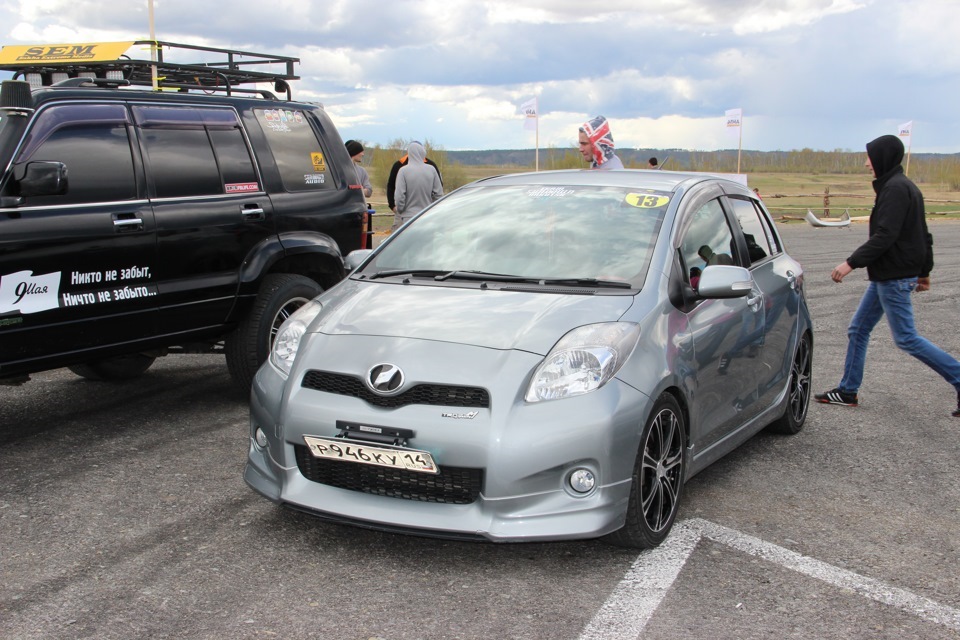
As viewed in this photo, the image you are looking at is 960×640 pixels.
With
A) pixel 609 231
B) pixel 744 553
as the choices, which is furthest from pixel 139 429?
pixel 744 553

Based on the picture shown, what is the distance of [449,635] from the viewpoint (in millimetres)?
3525

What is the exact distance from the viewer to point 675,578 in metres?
4.05

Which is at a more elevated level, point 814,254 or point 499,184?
point 499,184

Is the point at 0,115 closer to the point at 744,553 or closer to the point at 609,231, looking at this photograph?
the point at 609,231

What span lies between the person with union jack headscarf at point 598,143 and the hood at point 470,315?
4.12 metres

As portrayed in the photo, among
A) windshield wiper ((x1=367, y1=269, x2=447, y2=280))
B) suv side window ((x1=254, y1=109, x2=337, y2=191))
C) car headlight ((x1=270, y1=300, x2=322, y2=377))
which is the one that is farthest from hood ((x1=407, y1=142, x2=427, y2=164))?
car headlight ((x1=270, y1=300, x2=322, y2=377))

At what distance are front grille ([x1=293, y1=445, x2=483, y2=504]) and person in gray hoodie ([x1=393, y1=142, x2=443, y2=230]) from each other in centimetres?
764

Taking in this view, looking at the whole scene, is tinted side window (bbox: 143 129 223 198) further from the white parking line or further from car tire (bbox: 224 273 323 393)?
the white parking line

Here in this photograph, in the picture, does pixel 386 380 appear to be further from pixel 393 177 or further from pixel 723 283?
pixel 393 177

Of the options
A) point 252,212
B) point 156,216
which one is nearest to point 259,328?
point 252,212

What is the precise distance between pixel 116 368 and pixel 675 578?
5268 mm

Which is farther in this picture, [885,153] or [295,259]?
[295,259]

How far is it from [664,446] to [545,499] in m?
0.73

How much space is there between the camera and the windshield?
16.2 feet
